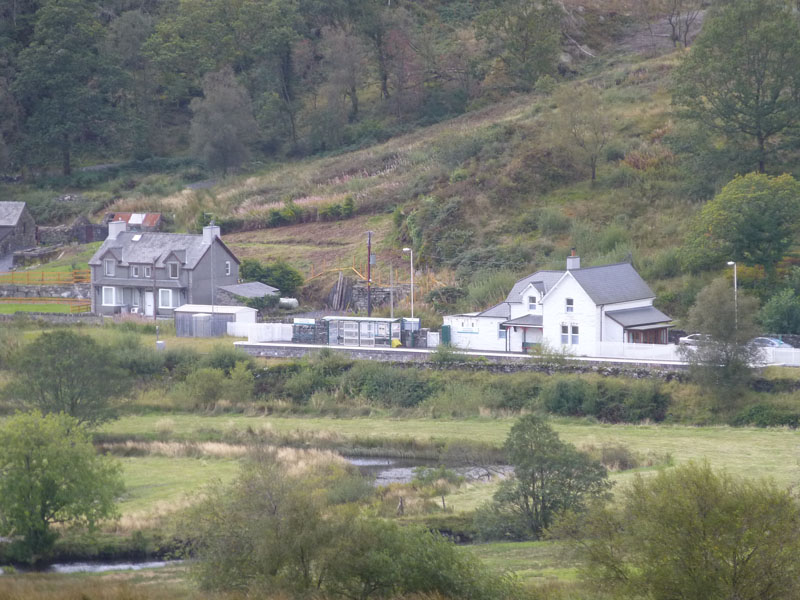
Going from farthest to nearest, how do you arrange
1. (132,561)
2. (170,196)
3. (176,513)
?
1. (170,196)
2. (176,513)
3. (132,561)

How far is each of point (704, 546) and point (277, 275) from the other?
154 ft

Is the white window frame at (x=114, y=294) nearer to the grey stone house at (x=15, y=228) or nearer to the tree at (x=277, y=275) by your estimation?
the tree at (x=277, y=275)

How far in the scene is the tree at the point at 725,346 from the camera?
140 feet

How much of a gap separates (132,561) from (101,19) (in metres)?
87.9

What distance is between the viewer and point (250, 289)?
61.9m

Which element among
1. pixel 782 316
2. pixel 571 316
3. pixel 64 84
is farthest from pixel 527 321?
pixel 64 84

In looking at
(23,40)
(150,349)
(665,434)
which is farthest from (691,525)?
(23,40)

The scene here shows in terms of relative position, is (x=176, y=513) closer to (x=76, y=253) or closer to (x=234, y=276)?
(x=234, y=276)

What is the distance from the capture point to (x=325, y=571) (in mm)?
20906

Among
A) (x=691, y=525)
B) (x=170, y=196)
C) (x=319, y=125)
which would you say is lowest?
(x=691, y=525)

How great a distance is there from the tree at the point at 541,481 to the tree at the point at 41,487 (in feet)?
35.0

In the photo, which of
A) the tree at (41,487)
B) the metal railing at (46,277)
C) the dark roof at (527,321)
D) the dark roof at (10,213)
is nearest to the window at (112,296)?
the metal railing at (46,277)

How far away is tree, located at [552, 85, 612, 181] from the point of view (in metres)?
68.4

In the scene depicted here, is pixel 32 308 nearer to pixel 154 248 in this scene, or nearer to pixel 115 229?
pixel 115 229
